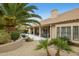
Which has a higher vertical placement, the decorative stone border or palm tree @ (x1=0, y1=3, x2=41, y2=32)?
palm tree @ (x1=0, y1=3, x2=41, y2=32)

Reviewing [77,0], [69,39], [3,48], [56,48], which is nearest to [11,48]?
[3,48]

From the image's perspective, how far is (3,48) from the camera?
142 inches

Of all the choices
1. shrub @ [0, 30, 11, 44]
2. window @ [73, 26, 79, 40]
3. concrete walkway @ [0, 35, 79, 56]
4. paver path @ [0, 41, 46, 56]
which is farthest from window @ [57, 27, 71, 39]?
shrub @ [0, 30, 11, 44]

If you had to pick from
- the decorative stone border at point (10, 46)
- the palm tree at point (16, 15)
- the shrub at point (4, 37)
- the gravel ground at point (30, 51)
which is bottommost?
the gravel ground at point (30, 51)

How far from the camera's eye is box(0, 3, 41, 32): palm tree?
11.8ft

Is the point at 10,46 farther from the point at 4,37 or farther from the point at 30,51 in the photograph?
the point at 30,51

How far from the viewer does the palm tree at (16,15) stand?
11.8 ft

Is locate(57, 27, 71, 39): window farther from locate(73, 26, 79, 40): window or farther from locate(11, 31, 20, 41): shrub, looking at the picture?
locate(11, 31, 20, 41): shrub

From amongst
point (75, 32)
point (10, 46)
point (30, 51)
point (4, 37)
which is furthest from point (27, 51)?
point (75, 32)

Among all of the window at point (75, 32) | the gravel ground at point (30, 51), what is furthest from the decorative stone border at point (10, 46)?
the window at point (75, 32)

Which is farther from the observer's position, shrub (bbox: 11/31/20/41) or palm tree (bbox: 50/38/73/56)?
shrub (bbox: 11/31/20/41)

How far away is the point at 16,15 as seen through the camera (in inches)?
145

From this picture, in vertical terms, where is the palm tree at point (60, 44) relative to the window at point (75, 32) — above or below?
below

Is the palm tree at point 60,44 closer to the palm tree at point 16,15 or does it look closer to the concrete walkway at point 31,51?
the concrete walkway at point 31,51
